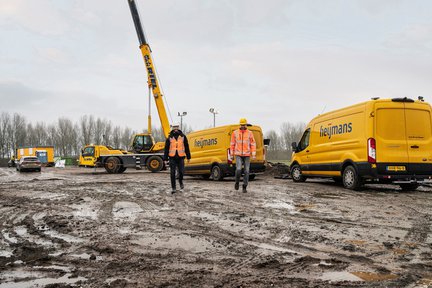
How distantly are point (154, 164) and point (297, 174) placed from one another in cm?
1371

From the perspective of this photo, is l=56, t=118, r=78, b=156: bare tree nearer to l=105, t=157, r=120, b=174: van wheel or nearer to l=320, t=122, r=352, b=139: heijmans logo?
l=105, t=157, r=120, b=174: van wheel

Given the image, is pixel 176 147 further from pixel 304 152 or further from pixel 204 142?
pixel 204 142

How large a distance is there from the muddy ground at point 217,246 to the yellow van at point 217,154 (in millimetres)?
7317

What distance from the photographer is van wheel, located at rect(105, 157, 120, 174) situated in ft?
82.9

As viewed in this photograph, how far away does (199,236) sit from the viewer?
4.57 m

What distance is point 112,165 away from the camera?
25312 millimetres

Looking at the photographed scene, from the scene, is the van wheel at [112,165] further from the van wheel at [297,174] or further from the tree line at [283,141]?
the tree line at [283,141]

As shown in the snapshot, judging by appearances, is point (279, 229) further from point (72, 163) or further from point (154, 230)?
point (72, 163)

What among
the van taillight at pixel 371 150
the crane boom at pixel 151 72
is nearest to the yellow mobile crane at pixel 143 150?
the crane boom at pixel 151 72

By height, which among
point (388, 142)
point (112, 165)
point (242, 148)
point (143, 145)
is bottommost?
point (112, 165)

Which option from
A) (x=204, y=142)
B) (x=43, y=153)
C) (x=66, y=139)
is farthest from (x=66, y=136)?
(x=204, y=142)

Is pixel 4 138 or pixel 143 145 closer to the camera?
pixel 143 145

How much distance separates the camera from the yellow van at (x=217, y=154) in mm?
14438

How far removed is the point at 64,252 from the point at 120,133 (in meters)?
96.7
